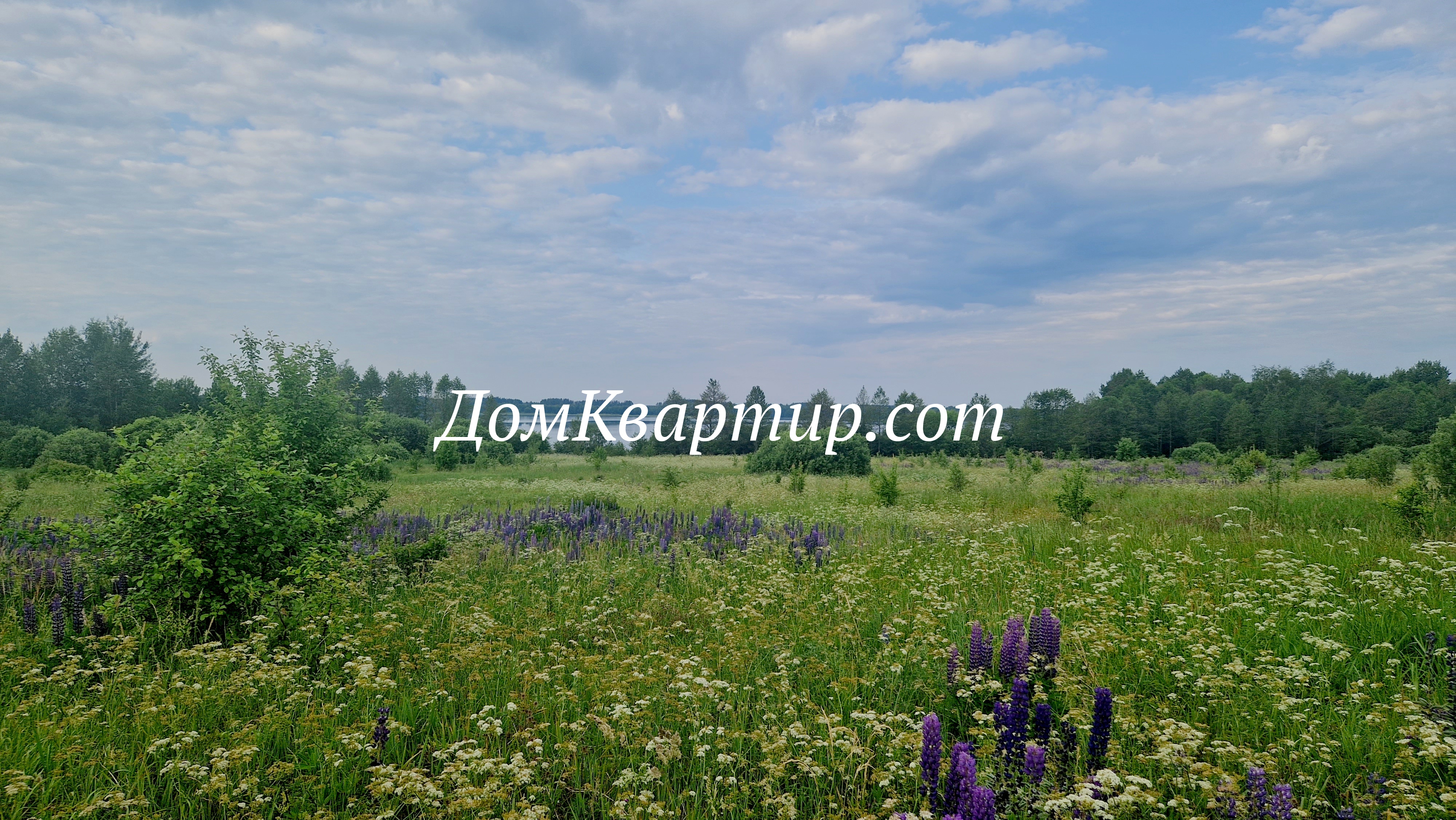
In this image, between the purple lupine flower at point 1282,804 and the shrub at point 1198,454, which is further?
the shrub at point 1198,454

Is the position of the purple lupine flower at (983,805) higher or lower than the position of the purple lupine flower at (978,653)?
higher

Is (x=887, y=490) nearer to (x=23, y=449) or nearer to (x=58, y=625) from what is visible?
(x=58, y=625)

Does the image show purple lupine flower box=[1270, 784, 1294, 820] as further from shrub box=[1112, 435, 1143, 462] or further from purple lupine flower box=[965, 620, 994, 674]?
shrub box=[1112, 435, 1143, 462]

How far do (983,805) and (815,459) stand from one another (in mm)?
33600

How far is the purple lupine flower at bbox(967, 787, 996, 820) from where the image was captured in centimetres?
222

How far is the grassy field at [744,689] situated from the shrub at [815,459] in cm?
2614

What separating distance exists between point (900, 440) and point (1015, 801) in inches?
2572

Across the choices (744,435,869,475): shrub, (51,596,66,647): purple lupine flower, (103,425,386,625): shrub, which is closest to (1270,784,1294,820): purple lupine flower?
(103,425,386,625): shrub

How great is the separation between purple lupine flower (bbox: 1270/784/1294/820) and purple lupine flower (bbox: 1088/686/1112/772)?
64 cm

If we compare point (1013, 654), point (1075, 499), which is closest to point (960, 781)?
point (1013, 654)

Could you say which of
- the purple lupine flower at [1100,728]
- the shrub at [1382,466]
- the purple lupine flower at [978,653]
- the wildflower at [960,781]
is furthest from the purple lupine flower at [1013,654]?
the shrub at [1382,466]

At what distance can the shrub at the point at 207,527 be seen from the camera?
6.02 meters

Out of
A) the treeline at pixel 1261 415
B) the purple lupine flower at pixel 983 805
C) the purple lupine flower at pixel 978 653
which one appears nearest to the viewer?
the purple lupine flower at pixel 983 805

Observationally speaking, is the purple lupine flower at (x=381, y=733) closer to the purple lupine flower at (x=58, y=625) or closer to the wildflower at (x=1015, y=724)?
the wildflower at (x=1015, y=724)
